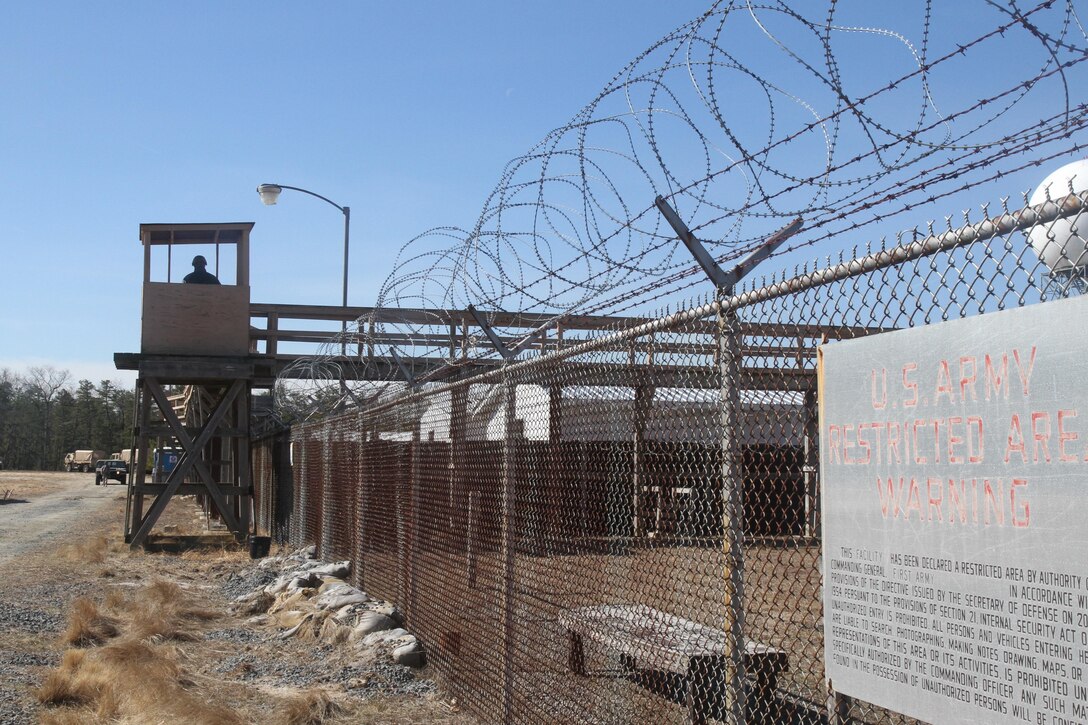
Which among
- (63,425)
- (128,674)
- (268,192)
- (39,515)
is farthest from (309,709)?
(63,425)

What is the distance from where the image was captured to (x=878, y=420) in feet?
8.95

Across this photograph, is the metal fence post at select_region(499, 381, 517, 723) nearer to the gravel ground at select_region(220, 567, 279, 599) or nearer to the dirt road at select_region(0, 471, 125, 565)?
the gravel ground at select_region(220, 567, 279, 599)

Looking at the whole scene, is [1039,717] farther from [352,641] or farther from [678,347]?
[352,641]

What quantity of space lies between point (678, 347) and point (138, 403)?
17.4 meters

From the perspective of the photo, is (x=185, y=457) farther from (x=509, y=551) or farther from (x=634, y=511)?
(x=634, y=511)

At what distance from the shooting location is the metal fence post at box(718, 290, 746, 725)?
11.4 feet

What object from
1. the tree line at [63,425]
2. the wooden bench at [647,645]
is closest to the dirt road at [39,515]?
the wooden bench at [647,645]

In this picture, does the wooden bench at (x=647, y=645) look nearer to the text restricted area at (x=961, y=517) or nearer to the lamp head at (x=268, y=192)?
the text restricted area at (x=961, y=517)

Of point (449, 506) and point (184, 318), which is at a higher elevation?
point (184, 318)

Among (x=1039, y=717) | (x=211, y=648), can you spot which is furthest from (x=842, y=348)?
(x=211, y=648)

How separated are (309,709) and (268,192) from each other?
664 inches

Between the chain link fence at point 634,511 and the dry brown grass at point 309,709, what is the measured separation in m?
0.79

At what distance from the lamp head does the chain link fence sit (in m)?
14.1

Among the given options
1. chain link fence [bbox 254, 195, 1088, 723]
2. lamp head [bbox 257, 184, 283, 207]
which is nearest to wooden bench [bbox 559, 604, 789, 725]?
chain link fence [bbox 254, 195, 1088, 723]
